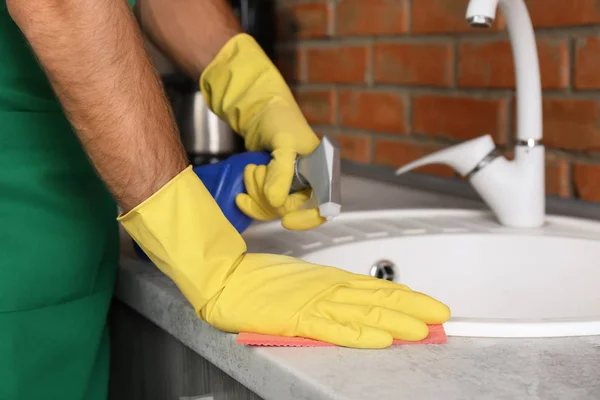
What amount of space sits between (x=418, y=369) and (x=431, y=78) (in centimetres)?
90

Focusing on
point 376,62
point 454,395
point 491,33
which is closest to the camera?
point 454,395

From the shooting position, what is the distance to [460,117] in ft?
4.54

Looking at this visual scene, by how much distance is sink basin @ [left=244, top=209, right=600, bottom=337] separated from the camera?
1.03 metres

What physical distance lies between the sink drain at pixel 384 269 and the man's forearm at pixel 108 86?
381 mm

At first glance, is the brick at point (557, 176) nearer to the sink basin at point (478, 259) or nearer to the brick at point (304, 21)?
the sink basin at point (478, 259)

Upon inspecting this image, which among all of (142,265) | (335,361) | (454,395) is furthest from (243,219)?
(454,395)

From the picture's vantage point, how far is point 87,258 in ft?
3.02

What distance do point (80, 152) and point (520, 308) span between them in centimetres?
60

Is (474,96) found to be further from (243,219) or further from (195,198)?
(195,198)

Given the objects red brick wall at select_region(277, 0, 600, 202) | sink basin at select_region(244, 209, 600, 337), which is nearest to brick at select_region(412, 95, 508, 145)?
red brick wall at select_region(277, 0, 600, 202)

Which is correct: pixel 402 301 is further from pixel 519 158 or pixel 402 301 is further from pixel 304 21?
pixel 304 21

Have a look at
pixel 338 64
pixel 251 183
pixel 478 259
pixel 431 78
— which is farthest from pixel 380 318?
pixel 338 64

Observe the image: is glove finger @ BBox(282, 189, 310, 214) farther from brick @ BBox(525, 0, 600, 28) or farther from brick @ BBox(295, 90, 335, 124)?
brick @ BBox(295, 90, 335, 124)

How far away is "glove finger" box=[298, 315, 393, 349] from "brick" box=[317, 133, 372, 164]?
96 centimetres
